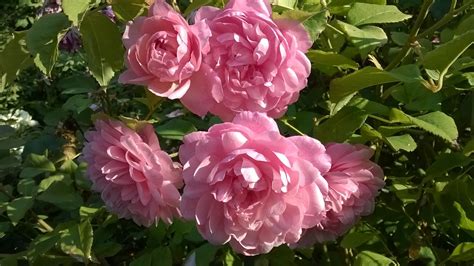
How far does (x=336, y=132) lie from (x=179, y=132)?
25 centimetres

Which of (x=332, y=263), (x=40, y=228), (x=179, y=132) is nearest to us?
(x=179, y=132)

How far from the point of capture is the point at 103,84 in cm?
103

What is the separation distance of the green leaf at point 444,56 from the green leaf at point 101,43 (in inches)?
16.1

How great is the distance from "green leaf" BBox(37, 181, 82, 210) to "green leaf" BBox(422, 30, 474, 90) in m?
0.74

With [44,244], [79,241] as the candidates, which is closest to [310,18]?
[79,241]

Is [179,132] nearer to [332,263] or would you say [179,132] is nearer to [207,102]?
[207,102]

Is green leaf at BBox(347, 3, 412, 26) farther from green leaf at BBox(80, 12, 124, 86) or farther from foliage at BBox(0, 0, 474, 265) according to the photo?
green leaf at BBox(80, 12, 124, 86)

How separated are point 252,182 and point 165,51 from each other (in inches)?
7.6

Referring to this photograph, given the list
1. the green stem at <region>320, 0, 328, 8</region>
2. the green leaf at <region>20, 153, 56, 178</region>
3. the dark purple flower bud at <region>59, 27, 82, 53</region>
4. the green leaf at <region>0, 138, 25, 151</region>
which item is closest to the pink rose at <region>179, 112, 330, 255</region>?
the green stem at <region>320, 0, 328, 8</region>

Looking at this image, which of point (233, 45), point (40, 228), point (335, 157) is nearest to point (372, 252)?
point (335, 157)

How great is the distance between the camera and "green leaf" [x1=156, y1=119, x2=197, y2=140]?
3.89 feet

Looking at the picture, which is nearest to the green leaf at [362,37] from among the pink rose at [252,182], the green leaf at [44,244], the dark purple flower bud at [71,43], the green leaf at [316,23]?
the green leaf at [316,23]

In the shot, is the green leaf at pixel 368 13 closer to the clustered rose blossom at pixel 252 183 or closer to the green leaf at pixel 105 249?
the clustered rose blossom at pixel 252 183

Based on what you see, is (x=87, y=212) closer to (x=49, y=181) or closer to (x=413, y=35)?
(x=49, y=181)
